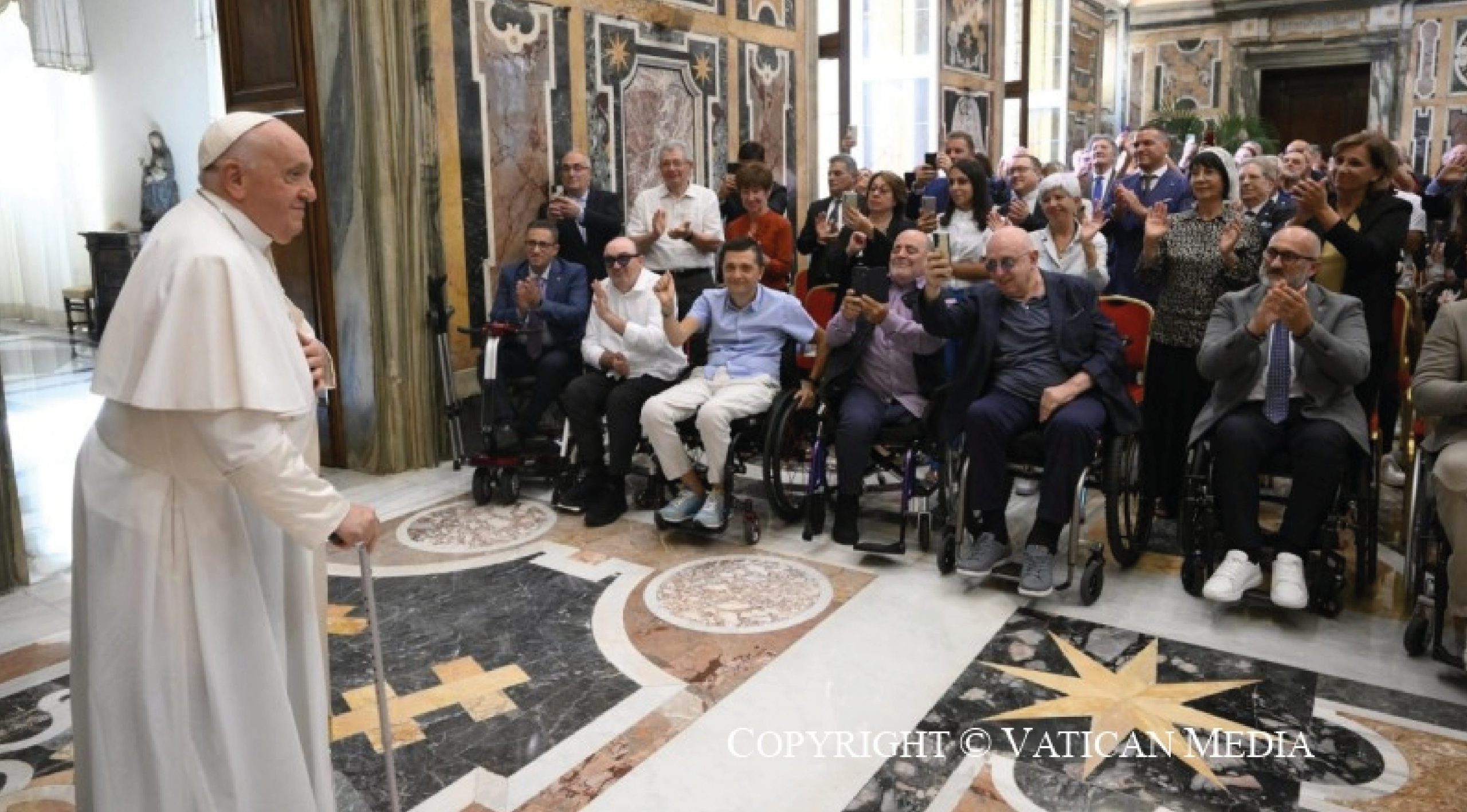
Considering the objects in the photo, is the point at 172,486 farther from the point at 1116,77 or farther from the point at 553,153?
the point at 1116,77

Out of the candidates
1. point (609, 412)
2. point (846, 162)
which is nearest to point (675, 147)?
point (846, 162)

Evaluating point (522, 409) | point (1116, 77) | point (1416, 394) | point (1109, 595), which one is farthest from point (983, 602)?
point (1116, 77)

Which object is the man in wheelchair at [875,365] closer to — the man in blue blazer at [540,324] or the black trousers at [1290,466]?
the black trousers at [1290,466]

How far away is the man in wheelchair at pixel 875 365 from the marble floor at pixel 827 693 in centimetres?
33

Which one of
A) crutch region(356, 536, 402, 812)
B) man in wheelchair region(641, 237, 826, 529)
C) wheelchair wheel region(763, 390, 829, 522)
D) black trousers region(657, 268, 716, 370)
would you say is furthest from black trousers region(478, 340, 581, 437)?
crutch region(356, 536, 402, 812)

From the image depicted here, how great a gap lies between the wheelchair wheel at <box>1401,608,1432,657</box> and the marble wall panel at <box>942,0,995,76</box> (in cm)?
889

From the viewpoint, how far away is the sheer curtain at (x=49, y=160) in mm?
11414

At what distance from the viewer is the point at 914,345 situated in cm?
427

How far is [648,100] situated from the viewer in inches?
268

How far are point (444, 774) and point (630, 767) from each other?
1.50ft

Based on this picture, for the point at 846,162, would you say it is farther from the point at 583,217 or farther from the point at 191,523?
the point at 191,523

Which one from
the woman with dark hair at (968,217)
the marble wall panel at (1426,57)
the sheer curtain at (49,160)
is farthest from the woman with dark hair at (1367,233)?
the marble wall panel at (1426,57)

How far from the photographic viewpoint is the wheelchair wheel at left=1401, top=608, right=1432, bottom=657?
3.19m

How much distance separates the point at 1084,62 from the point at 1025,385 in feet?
42.2
